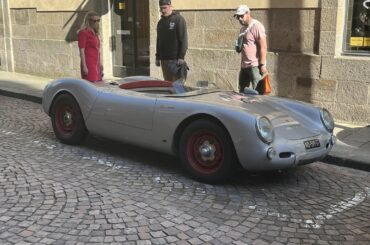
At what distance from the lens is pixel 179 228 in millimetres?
3852


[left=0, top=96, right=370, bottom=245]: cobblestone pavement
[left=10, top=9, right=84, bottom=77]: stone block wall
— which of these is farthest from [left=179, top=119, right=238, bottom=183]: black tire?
[left=10, top=9, right=84, bottom=77]: stone block wall

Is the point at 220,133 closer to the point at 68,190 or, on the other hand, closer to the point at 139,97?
the point at 139,97

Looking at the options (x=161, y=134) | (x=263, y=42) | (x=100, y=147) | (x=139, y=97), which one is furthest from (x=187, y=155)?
(x=263, y=42)

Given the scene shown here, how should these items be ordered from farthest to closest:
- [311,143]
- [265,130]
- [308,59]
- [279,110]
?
[308,59], [279,110], [311,143], [265,130]

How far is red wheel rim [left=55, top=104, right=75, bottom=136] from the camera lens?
616 cm

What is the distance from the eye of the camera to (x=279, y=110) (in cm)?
500

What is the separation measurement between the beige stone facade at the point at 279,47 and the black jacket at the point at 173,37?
4.18ft

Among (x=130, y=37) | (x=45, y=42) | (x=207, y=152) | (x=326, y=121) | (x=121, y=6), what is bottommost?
(x=207, y=152)

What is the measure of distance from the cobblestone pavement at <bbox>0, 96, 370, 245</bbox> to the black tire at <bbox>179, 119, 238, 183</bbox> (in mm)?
130

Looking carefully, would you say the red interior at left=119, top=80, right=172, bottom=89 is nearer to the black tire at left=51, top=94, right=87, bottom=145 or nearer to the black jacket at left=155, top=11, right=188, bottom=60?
the black tire at left=51, top=94, right=87, bottom=145

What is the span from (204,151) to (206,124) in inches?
10.3

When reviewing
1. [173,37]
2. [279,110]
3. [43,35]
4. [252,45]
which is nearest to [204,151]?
[279,110]

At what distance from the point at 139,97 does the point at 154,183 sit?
98 cm

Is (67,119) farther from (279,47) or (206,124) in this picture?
(279,47)
